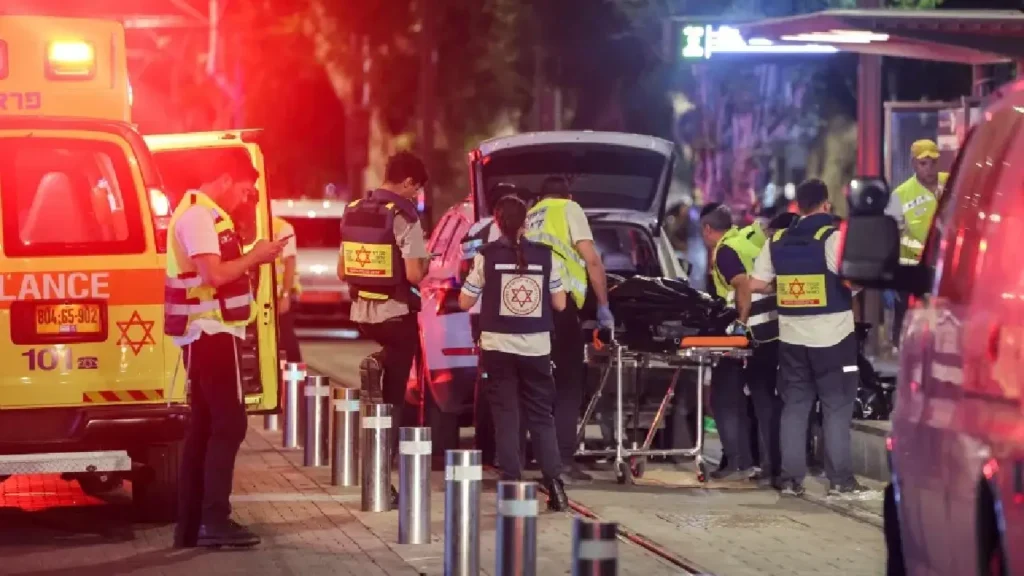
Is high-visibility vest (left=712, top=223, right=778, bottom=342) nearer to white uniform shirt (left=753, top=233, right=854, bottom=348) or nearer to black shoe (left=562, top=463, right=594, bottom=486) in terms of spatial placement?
white uniform shirt (left=753, top=233, right=854, bottom=348)

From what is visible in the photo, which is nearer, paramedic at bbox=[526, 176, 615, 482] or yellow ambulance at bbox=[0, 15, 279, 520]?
yellow ambulance at bbox=[0, 15, 279, 520]

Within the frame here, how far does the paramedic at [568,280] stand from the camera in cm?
1377

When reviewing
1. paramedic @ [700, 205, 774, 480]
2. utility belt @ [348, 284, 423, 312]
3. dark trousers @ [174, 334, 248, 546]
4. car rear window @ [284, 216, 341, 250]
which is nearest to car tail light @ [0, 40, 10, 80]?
dark trousers @ [174, 334, 248, 546]

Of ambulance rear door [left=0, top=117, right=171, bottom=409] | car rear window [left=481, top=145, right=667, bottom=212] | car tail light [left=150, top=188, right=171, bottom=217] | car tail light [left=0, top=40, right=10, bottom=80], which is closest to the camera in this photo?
ambulance rear door [left=0, top=117, right=171, bottom=409]

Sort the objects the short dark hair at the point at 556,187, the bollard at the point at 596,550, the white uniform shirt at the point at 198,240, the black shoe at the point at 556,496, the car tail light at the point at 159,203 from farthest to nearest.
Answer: the short dark hair at the point at 556,187
the black shoe at the point at 556,496
the car tail light at the point at 159,203
the white uniform shirt at the point at 198,240
the bollard at the point at 596,550

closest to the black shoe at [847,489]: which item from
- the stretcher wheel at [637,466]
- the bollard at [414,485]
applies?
the stretcher wheel at [637,466]

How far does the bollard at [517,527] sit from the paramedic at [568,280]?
4.94m

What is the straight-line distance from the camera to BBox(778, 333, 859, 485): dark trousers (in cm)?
1341

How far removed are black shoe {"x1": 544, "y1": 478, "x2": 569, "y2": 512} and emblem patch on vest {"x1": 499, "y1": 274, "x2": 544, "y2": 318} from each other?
35.9 inches

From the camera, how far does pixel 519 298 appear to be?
12508mm

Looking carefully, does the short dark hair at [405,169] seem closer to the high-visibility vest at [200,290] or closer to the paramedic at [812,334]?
the paramedic at [812,334]

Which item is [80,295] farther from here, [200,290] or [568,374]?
[568,374]

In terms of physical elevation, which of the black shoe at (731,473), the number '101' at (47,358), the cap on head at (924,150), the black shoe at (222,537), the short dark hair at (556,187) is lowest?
the black shoe at (731,473)

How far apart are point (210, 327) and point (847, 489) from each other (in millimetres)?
4331
